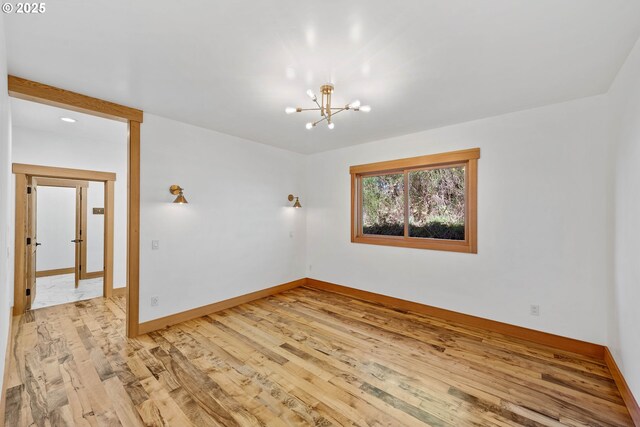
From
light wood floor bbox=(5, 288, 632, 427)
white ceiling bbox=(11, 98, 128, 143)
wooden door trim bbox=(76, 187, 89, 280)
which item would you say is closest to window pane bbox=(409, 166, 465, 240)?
light wood floor bbox=(5, 288, 632, 427)

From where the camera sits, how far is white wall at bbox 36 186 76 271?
6.00m

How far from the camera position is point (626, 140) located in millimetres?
2143

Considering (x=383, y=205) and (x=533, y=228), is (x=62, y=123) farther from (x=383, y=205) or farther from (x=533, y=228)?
(x=533, y=228)

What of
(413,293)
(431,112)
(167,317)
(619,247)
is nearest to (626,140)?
(619,247)

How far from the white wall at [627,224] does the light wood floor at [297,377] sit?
386 mm

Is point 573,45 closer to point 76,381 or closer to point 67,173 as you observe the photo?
point 76,381

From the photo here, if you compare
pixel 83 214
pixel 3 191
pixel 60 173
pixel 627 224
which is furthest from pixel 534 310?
pixel 83 214

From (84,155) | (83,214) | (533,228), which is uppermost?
(84,155)

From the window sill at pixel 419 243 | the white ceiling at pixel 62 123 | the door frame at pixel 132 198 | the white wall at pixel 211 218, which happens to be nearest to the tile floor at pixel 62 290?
the door frame at pixel 132 198

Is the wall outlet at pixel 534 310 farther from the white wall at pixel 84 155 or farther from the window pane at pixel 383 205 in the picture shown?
the white wall at pixel 84 155

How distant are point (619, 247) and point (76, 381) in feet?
15.8

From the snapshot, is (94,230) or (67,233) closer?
(94,230)

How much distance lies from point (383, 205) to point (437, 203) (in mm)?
898

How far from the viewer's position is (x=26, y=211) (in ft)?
12.7
